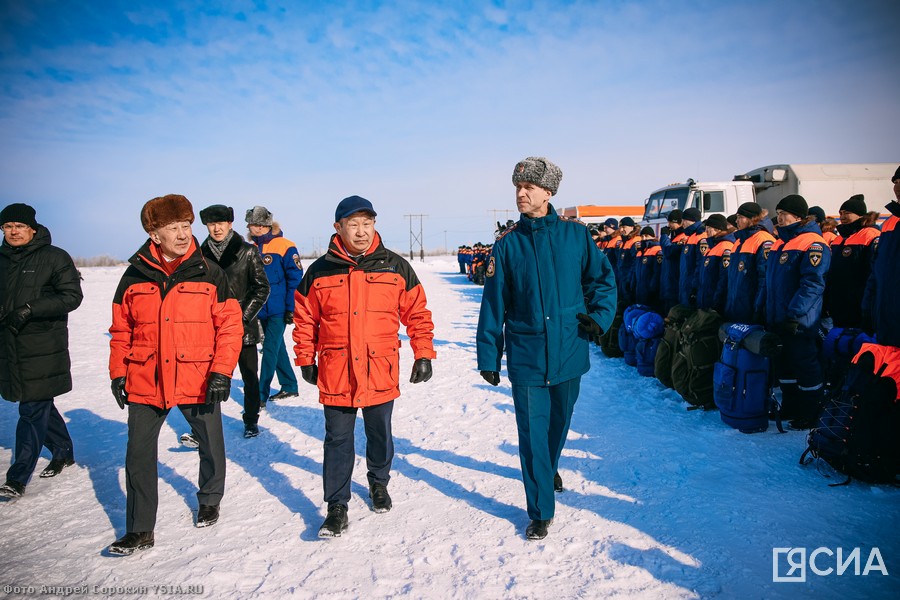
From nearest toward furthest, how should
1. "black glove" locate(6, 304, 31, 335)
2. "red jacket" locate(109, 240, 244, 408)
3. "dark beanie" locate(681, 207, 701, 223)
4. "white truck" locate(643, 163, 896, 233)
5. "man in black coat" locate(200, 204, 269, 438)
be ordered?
"red jacket" locate(109, 240, 244, 408) < "black glove" locate(6, 304, 31, 335) < "man in black coat" locate(200, 204, 269, 438) < "dark beanie" locate(681, 207, 701, 223) < "white truck" locate(643, 163, 896, 233)

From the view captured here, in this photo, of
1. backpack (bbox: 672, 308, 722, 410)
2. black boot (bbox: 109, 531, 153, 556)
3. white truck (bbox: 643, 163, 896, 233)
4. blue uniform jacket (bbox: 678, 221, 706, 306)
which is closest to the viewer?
black boot (bbox: 109, 531, 153, 556)

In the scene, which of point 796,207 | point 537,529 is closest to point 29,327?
point 537,529

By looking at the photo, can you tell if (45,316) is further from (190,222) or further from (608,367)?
(608,367)

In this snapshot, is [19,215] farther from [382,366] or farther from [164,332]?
[382,366]

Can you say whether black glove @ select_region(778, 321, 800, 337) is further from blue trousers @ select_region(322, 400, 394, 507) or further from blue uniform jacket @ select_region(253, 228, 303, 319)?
blue uniform jacket @ select_region(253, 228, 303, 319)

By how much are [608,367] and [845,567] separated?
4950 mm

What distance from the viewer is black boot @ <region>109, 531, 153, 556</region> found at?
9.79ft

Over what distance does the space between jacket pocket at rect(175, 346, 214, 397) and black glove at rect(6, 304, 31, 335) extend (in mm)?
1655

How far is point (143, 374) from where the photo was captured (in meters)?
3.09

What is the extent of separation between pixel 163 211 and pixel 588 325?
106 inches

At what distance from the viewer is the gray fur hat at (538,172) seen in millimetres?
3131

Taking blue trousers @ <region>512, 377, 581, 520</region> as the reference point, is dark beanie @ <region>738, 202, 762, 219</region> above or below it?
above

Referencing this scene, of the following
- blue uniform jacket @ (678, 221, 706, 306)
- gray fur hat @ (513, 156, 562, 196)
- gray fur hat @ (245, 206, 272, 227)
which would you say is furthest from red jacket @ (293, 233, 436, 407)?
blue uniform jacket @ (678, 221, 706, 306)

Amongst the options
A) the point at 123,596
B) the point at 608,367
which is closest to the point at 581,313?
the point at 123,596
